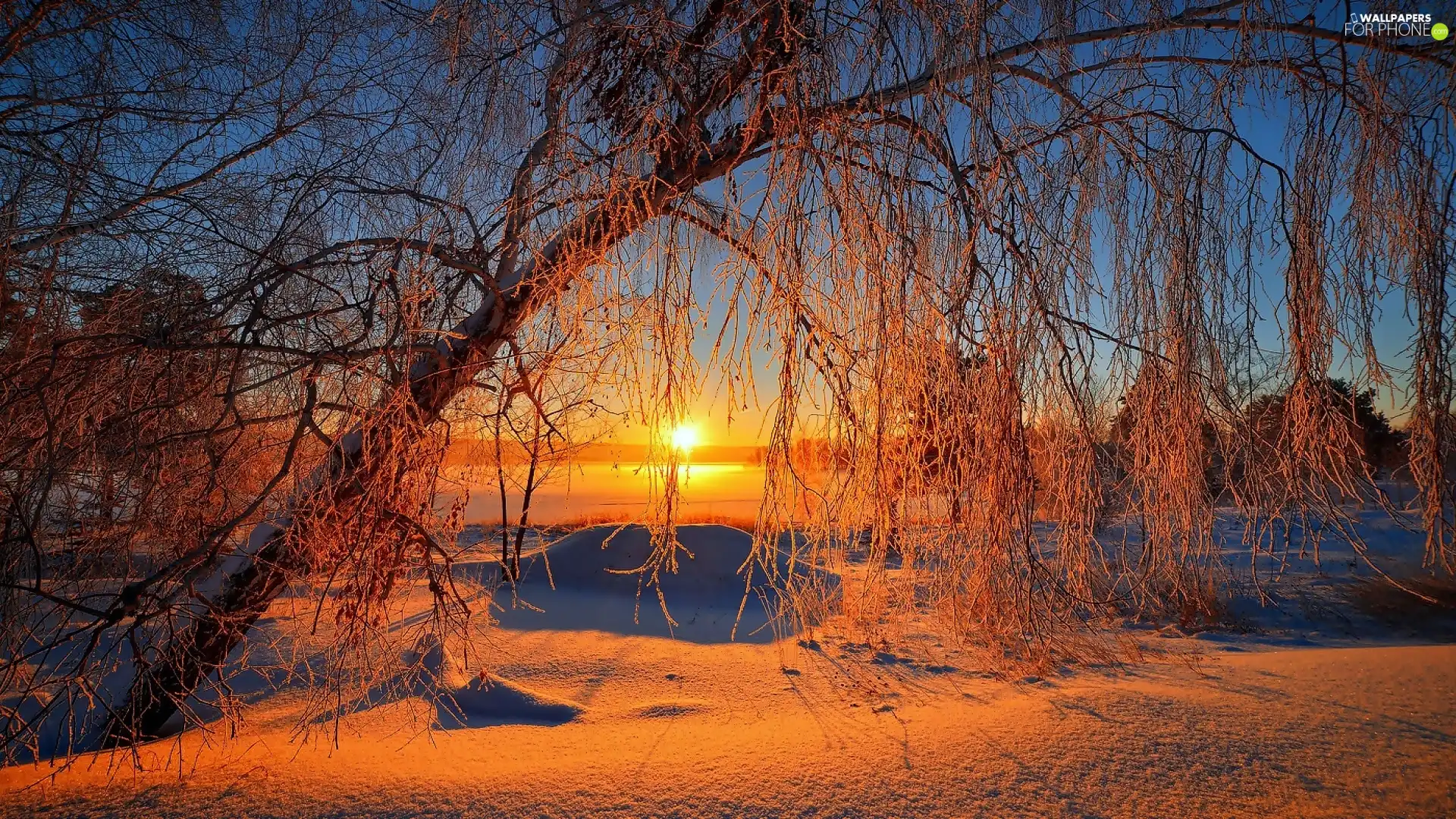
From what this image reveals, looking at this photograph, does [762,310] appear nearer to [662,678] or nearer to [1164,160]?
[1164,160]

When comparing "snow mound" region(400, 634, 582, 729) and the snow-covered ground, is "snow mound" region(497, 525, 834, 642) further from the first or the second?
the snow-covered ground

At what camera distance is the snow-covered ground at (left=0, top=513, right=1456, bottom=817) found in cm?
191

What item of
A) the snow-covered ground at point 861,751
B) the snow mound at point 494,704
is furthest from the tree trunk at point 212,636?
the snow mound at point 494,704

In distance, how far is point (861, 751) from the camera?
2316 millimetres

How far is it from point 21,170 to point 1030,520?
423 cm

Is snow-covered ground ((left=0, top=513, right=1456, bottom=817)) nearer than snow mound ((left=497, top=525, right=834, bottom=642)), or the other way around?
snow-covered ground ((left=0, top=513, right=1456, bottom=817))

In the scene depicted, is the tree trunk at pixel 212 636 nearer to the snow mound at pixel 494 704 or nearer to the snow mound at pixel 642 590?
the snow mound at pixel 494 704

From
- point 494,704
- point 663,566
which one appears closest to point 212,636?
point 494,704

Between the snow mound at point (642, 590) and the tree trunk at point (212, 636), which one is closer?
the tree trunk at point (212, 636)

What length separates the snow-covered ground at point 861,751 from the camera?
1910 mm

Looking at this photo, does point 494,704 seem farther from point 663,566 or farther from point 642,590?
point 663,566

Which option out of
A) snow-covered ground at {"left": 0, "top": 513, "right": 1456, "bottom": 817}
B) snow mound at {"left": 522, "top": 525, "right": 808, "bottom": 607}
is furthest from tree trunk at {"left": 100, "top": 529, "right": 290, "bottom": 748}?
snow mound at {"left": 522, "top": 525, "right": 808, "bottom": 607}

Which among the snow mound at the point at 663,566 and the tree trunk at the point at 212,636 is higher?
the tree trunk at the point at 212,636

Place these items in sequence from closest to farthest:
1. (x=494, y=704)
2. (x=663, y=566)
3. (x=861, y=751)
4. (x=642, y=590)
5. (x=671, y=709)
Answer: (x=861, y=751) → (x=671, y=709) → (x=494, y=704) → (x=642, y=590) → (x=663, y=566)
